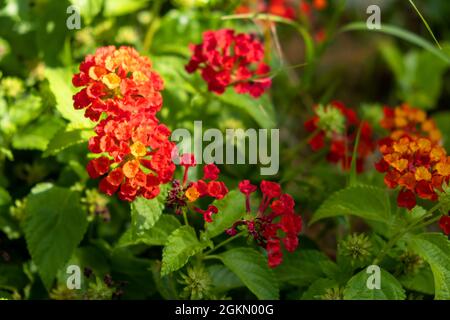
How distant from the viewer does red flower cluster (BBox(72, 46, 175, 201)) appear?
4.25 ft

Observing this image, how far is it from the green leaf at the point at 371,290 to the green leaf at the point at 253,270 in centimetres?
15

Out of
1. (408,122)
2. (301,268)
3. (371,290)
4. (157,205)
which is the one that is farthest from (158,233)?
(408,122)

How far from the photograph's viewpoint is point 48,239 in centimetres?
155

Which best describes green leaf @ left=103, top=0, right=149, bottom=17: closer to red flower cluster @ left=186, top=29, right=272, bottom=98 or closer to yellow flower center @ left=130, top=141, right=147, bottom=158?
red flower cluster @ left=186, top=29, right=272, bottom=98

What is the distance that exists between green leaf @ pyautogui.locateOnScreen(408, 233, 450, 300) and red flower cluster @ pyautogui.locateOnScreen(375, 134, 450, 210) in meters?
0.07

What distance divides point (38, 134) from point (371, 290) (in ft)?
3.09

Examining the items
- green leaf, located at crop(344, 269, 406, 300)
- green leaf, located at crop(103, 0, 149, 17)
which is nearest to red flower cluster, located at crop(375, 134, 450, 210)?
green leaf, located at crop(344, 269, 406, 300)

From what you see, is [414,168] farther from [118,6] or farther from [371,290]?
[118,6]

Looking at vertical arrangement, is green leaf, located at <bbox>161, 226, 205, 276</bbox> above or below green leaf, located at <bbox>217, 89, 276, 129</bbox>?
below

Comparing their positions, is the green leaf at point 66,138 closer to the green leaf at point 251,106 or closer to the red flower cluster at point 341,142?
the green leaf at point 251,106

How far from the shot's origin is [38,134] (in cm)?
174

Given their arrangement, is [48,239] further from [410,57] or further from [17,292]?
[410,57]

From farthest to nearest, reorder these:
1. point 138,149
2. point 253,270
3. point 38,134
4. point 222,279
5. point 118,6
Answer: point 118,6 → point 38,134 → point 222,279 → point 253,270 → point 138,149

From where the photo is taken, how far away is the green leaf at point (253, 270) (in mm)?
1372
